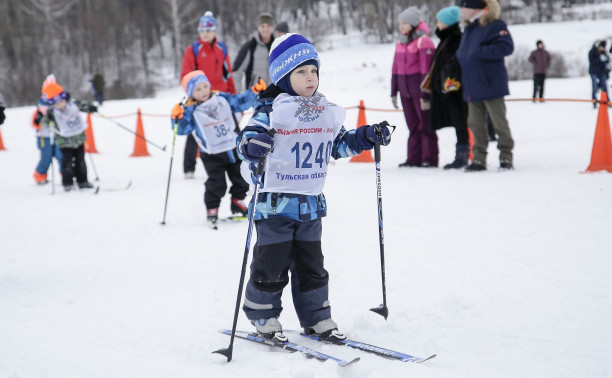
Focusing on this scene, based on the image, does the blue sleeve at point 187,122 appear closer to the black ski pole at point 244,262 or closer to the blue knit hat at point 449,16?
the black ski pole at point 244,262

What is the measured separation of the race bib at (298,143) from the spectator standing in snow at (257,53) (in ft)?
18.9

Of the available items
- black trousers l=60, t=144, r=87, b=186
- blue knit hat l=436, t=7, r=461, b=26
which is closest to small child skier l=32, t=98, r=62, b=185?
black trousers l=60, t=144, r=87, b=186

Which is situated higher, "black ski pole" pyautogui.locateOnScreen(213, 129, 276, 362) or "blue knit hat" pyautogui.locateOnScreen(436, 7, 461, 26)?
"blue knit hat" pyautogui.locateOnScreen(436, 7, 461, 26)

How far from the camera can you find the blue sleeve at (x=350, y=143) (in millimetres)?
3141

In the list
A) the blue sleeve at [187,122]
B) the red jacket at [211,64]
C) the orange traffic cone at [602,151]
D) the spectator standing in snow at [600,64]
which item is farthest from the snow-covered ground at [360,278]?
the spectator standing in snow at [600,64]

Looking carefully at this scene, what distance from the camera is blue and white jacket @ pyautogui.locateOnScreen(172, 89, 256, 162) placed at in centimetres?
609

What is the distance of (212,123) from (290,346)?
3570 millimetres

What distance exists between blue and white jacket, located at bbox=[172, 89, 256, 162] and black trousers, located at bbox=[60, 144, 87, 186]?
11.2 feet

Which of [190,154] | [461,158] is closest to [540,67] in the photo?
[461,158]

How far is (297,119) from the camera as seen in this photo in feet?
9.85

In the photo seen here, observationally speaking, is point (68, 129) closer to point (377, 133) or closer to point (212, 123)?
point (212, 123)

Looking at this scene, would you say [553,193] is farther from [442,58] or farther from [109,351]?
[109,351]

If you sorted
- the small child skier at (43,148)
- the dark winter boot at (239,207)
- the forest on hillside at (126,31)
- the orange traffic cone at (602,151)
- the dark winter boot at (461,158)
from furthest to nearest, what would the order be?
the forest on hillside at (126,31) → the small child skier at (43,148) → the dark winter boot at (461,158) → the orange traffic cone at (602,151) → the dark winter boot at (239,207)

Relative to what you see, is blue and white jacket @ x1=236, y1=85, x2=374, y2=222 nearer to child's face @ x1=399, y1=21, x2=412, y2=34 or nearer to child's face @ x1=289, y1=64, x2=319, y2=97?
child's face @ x1=289, y1=64, x2=319, y2=97
